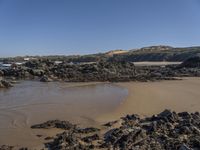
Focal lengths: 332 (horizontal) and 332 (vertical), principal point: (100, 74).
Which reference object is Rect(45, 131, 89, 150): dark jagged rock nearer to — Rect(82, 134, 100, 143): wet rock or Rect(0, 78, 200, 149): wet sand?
Rect(82, 134, 100, 143): wet rock

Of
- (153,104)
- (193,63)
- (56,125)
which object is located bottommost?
(193,63)

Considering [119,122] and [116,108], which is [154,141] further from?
[116,108]

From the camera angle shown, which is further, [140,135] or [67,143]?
[140,135]

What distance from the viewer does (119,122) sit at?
9930 mm

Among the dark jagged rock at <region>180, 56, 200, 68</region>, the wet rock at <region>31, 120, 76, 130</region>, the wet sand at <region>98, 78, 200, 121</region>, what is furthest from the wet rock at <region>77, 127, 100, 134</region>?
the dark jagged rock at <region>180, 56, 200, 68</region>

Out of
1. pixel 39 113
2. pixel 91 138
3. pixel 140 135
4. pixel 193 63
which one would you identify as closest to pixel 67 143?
pixel 91 138

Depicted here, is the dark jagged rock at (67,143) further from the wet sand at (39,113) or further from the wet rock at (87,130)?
the wet rock at (87,130)

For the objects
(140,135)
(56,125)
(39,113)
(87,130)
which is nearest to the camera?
(140,135)

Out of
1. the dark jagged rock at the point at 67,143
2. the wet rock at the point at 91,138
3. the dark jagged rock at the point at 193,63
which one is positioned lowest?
the dark jagged rock at the point at 193,63

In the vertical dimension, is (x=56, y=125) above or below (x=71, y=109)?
above

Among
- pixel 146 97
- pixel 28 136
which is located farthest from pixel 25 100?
pixel 28 136

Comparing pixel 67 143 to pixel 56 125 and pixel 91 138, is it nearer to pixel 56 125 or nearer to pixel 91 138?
pixel 91 138

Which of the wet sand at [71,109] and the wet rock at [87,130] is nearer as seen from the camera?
the wet rock at [87,130]

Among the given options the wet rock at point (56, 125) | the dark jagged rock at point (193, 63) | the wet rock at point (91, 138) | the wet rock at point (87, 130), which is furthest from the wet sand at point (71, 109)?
the dark jagged rock at point (193, 63)
